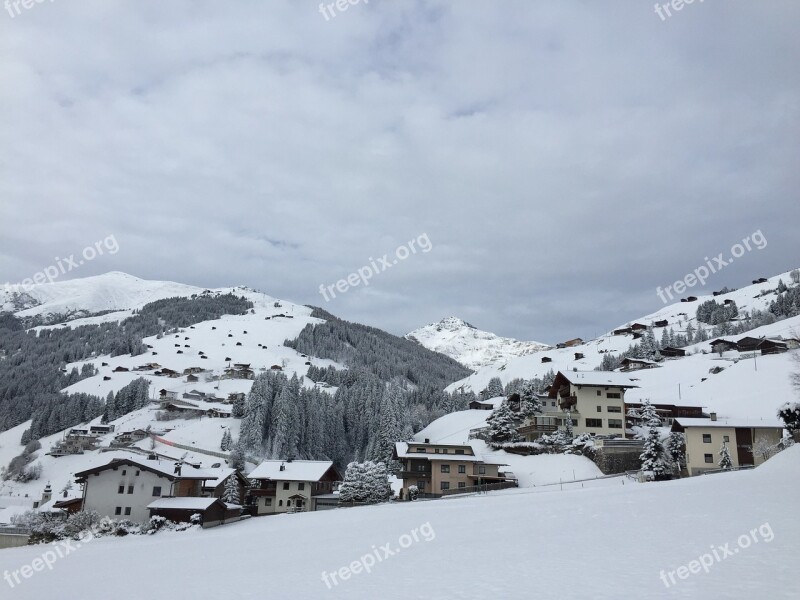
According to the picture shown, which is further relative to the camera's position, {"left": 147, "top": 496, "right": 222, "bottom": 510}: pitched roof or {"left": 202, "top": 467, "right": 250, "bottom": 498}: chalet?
{"left": 202, "top": 467, "right": 250, "bottom": 498}: chalet

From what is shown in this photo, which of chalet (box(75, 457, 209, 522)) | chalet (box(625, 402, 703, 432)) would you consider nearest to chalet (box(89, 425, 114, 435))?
chalet (box(75, 457, 209, 522))

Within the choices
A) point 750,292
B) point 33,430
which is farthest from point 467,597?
point 750,292

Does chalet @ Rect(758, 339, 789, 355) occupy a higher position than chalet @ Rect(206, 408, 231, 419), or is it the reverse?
chalet @ Rect(758, 339, 789, 355)

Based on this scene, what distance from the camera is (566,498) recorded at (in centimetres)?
3222

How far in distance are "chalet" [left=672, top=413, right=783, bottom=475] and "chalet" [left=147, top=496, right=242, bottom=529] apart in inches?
1710

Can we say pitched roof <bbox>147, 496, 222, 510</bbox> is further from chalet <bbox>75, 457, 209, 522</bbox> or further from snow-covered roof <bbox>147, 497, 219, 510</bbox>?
chalet <bbox>75, 457, 209, 522</bbox>

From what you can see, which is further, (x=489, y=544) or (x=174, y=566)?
(x=174, y=566)

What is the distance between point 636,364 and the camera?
118 m

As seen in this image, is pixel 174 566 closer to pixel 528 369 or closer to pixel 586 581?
pixel 586 581

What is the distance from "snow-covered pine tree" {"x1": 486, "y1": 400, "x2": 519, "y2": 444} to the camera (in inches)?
2606

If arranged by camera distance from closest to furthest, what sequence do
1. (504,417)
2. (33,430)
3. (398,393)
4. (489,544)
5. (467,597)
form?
(467,597) < (489,544) < (504,417) < (398,393) < (33,430)

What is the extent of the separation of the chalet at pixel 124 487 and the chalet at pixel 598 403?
44.9 meters

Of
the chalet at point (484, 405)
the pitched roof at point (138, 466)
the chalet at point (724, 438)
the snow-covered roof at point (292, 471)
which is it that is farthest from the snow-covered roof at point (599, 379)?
the pitched roof at point (138, 466)

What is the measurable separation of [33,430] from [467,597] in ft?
425
